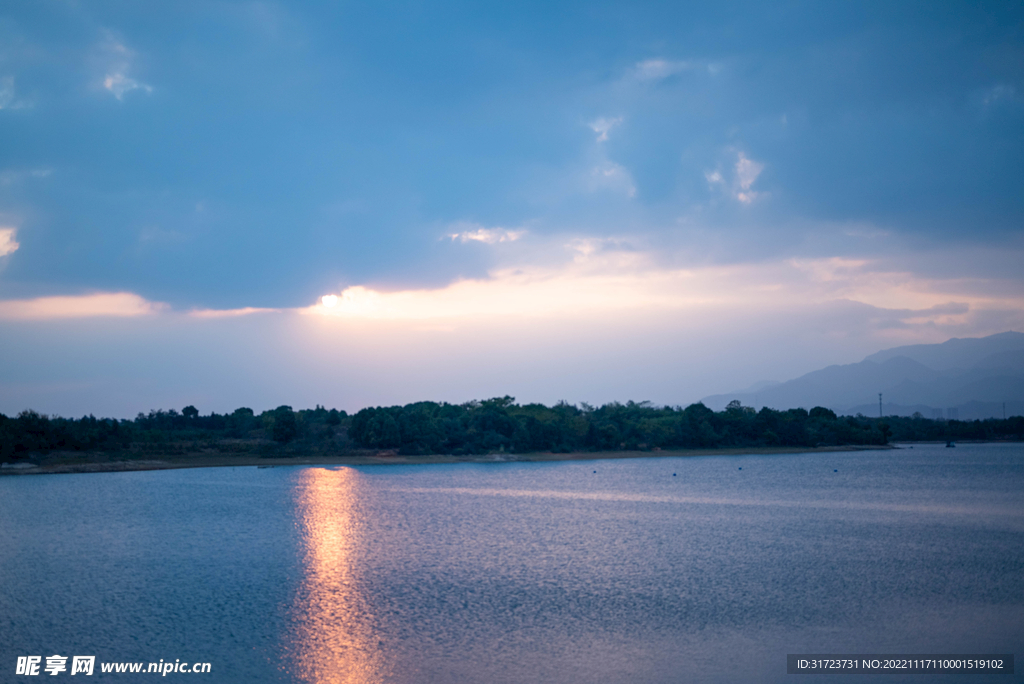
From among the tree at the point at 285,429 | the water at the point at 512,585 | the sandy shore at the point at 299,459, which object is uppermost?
the tree at the point at 285,429

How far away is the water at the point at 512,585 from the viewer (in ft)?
54.1

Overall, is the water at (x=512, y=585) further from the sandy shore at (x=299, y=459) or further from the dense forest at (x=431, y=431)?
the dense forest at (x=431, y=431)

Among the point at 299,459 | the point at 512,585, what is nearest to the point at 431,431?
the point at 299,459

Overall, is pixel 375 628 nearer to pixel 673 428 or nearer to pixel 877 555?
pixel 877 555

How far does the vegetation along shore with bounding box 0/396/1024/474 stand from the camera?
92062 mm

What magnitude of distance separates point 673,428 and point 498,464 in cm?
3927

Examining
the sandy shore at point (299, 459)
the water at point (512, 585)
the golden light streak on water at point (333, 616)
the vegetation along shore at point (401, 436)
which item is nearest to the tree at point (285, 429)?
the vegetation along shore at point (401, 436)

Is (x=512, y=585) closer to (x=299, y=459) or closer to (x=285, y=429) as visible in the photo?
(x=299, y=459)

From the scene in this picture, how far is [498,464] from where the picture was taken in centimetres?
10788

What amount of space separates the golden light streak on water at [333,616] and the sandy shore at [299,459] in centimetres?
6103

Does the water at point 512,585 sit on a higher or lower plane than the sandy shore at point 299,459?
higher

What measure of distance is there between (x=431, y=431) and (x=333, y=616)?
91.1 metres

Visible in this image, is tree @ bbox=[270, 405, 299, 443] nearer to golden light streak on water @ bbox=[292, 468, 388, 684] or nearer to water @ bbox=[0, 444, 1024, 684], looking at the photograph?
water @ bbox=[0, 444, 1024, 684]

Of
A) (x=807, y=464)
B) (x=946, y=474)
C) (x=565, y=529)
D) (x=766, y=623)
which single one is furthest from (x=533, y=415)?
(x=766, y=623)
